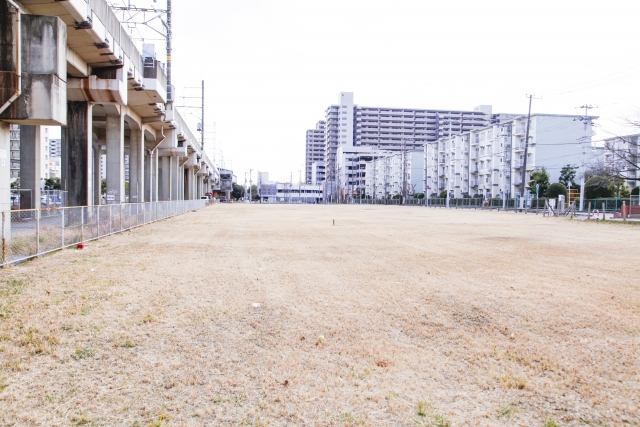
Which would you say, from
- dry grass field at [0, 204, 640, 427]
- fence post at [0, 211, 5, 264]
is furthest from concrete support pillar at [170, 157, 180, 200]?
dry grass field at [0, 204, 640, 427]

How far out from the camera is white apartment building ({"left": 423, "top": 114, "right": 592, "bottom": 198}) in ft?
285

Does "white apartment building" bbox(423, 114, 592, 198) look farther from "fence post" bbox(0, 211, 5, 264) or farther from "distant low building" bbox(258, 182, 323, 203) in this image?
"distant low building" bbox(258, 182, 323, 203)

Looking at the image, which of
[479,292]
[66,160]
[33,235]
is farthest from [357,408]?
[66,160]

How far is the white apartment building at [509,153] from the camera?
285ft

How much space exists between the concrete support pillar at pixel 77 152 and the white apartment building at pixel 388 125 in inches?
5803

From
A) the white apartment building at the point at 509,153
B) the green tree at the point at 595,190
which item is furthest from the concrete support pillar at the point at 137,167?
the white apartment building at the point at 509,153

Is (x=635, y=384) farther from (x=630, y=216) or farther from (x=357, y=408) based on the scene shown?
(x=630, y=216)

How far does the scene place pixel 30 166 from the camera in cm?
2142

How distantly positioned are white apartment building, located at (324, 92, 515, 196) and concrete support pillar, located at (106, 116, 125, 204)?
141863 mm

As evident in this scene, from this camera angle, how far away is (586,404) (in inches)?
181

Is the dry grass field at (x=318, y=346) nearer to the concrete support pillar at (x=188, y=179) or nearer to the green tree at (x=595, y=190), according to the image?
the green tree at (x=595, y=190)

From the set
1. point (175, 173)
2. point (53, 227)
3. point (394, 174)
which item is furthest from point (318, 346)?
point (394, 174)

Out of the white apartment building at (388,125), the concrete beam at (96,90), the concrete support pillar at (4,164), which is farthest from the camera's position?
the white apartment building at (388,125)

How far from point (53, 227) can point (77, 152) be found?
1127 centimetres
